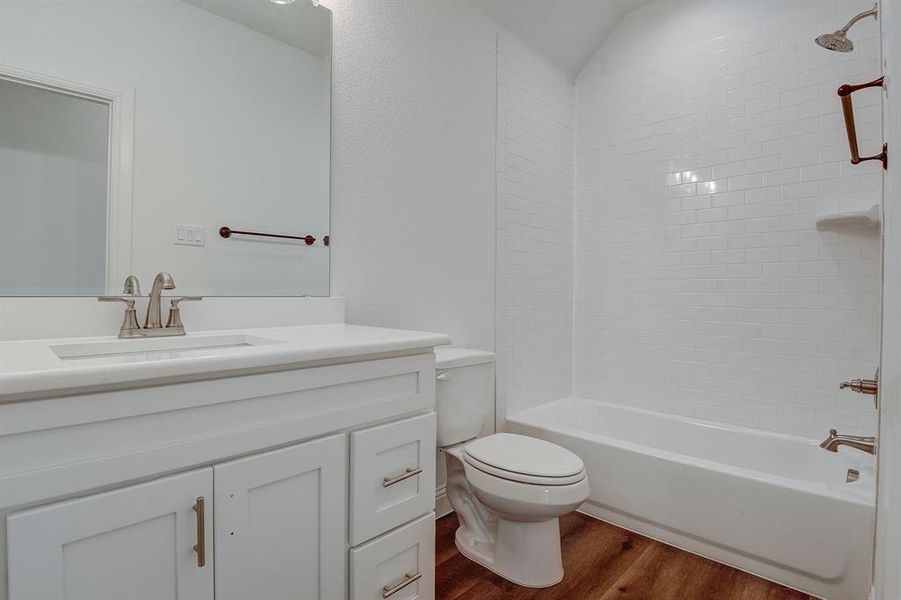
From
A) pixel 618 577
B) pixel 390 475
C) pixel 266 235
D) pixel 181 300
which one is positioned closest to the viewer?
pixel 390 475

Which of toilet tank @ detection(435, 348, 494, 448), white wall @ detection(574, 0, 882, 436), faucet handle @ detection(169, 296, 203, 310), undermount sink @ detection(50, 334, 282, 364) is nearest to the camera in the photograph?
undermount sink @ detection(50, 334, 282, 364)

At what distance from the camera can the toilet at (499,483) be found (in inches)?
62.1

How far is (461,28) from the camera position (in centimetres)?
228

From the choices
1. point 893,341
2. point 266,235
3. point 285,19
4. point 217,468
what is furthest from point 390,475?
point 285,19

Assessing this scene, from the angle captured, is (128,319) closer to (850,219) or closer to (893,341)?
(893,341)

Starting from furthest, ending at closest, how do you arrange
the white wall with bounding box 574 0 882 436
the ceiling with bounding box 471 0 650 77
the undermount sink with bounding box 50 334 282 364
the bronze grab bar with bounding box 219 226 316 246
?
the ceiling with bounding box 471 0 650 77, the white wall with bounding box 574 0 882 436, the bronze grab bar with bounding box 219 226 316 246, the undermount sink with bounding box 50 334 282 364

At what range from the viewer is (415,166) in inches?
82.1

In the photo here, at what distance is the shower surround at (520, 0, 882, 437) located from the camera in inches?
81.4

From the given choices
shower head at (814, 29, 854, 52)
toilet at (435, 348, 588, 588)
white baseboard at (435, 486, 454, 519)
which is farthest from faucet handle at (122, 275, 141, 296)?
shower head at (814, 29, 854, 52)

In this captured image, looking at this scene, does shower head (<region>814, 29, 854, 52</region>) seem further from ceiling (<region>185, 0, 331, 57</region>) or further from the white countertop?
ceiling (<region>185, 0, 331, 57</region>)

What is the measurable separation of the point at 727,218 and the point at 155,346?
8.05 ft

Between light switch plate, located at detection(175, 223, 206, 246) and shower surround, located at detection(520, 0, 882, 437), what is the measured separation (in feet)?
4.65

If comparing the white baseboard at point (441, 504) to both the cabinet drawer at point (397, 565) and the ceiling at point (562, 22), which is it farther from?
the ceiling at point (562, 22)

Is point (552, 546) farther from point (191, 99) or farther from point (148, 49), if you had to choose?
point (148, 49)
